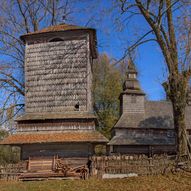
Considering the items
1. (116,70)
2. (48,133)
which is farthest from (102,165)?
(116,70)

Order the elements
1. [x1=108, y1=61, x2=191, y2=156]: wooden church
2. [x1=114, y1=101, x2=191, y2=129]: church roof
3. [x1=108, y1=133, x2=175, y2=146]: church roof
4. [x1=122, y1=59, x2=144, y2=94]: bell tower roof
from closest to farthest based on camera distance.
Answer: [x1=108, y1=133, x2=175, y2=146]: church roof → [x1=108, y1=61, x2=191, y2=156]: wooden church → [x1=114, y1=101, x2=191, y2=129]: church roof → [x1=122, y1=59, x2=144, y2=94]: bell tower roof

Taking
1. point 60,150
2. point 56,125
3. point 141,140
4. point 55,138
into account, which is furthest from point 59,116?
point 141,140

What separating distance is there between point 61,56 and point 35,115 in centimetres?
455

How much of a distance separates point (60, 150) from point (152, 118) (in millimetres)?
17346

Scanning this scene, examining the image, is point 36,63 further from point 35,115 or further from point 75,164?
point 75,164

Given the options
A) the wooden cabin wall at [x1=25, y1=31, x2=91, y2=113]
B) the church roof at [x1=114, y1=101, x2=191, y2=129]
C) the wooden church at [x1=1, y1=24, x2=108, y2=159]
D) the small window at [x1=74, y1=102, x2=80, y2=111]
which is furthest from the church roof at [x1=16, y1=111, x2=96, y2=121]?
the church roof at [x1=114, y1=101, x2=191, y2=129]

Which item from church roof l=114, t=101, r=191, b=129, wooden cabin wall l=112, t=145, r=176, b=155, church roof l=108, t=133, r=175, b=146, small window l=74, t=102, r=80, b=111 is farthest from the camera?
church roof l=114, t=101, r=191, b=129

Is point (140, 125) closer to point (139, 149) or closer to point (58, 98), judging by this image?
point (139, 149)

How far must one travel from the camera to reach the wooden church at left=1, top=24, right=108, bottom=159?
72.7ft

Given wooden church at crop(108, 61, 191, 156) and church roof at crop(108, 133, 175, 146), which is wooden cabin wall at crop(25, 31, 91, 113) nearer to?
wooden church at crop(108, 61, 191, 156)

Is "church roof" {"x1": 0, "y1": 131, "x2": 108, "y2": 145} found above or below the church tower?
below

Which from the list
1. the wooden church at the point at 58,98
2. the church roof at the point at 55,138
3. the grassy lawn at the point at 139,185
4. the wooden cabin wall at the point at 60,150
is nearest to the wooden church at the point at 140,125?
the wooden church at the point at 58,98

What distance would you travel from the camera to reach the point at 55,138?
71.3 ft

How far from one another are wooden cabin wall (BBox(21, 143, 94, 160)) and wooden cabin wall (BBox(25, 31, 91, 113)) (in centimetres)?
248
